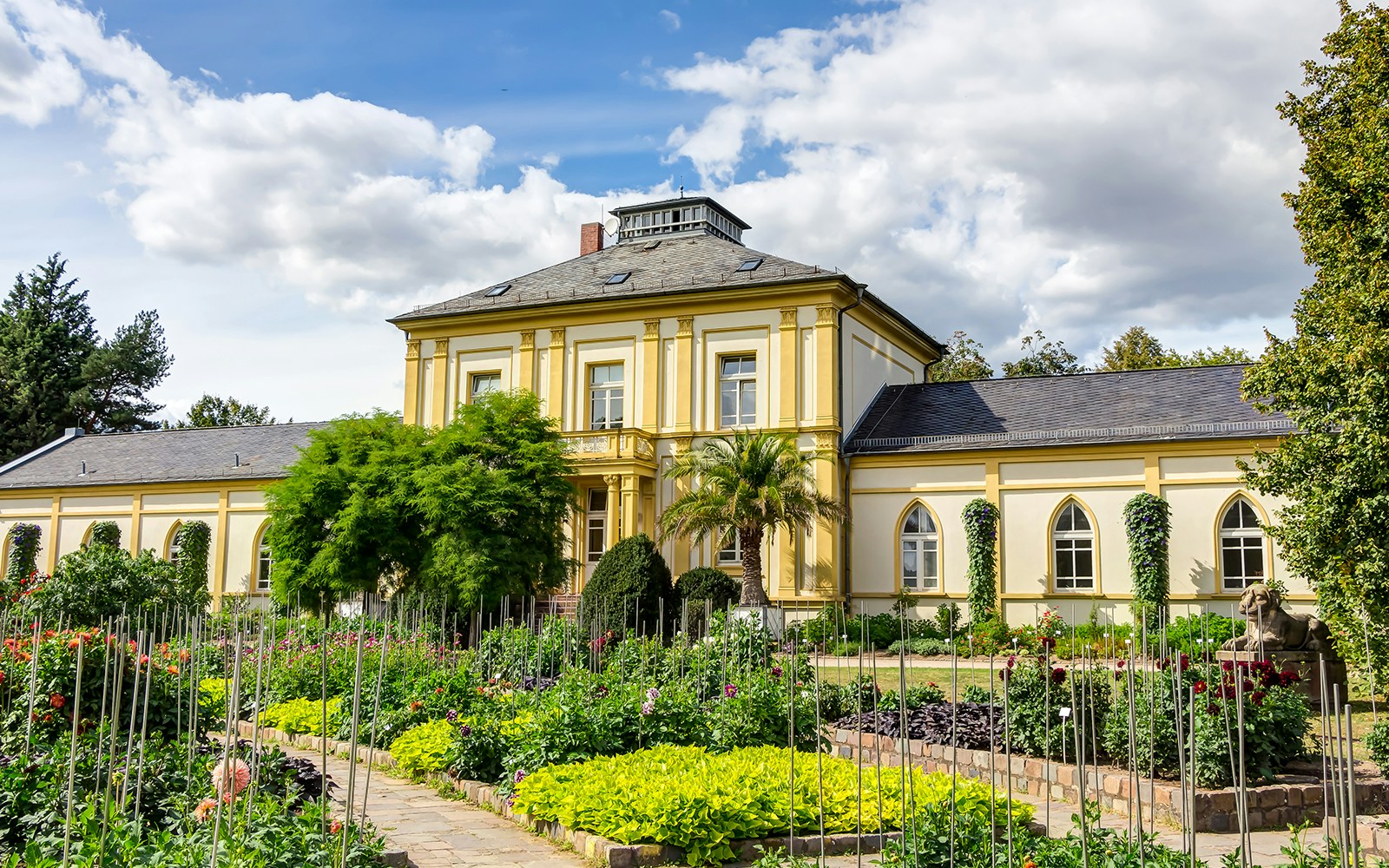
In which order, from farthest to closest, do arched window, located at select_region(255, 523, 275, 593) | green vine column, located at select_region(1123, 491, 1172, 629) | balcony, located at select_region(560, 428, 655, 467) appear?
arched window, located at select_region(255, 523, 275, 593) < balcony, located at select_region(560, 428, 655, 467) < green vine column, located at select_region(1123, 491, 1172, 629)

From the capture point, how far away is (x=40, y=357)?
5459cm

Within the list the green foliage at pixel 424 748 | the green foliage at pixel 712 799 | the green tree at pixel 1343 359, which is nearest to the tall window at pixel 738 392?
the green tree at pixel 1343 359

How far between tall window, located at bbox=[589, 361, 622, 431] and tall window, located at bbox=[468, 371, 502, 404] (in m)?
2.95

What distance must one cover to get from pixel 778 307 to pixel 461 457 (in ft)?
33.1

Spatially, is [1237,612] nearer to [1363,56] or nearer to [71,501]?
[1363,56]

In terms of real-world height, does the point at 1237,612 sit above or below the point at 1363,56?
below

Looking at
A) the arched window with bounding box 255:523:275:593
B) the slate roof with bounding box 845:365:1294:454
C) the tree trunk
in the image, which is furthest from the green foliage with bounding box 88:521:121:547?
the slate roof with bounding box 845:365:1294:454

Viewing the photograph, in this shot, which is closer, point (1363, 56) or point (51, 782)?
point (51, 782)

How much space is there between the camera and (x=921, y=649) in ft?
77.8

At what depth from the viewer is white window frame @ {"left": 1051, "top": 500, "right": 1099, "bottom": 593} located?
85.2 feet

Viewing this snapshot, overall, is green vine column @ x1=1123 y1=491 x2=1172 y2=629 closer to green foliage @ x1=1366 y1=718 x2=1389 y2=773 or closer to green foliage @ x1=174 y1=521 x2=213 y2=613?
green foliage @ x1=1366 y1=718 x2=1389 y2=773

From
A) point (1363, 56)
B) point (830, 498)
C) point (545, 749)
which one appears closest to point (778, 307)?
point (830, 498)

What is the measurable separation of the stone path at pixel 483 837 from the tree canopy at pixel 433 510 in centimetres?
1240

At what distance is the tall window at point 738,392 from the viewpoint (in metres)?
29.7
